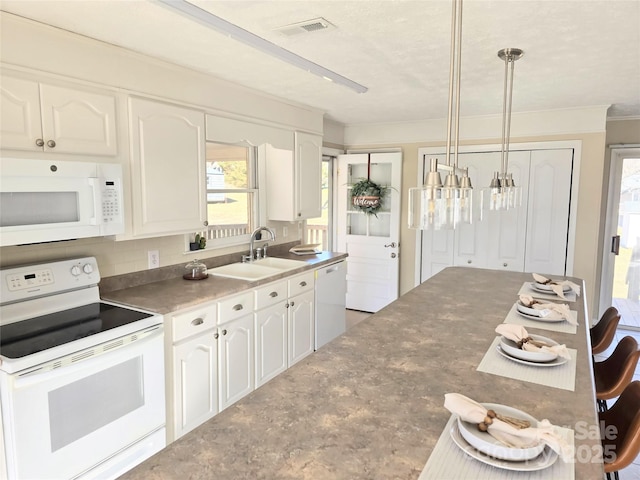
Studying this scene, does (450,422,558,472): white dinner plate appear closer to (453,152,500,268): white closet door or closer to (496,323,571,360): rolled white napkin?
(496,323,571,360): rolled white napkin

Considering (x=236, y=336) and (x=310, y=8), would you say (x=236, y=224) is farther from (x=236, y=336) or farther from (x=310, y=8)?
(x=310, y=8)

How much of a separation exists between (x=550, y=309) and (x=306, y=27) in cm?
194

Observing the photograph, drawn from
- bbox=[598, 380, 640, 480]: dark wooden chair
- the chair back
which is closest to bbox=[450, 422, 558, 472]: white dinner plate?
bbox=[598, 380, 640, 480]: dark wooden chair

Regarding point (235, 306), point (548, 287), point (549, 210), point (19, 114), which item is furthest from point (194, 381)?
point (549, 210)

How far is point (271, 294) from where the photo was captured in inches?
124

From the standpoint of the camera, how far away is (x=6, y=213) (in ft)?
6.05

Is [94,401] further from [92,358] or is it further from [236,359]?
[236,359]

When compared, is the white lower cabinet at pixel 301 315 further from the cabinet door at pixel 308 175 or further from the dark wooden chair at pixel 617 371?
the dark wooden chair at pixel 617 371

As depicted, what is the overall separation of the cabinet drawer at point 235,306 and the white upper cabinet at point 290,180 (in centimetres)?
123

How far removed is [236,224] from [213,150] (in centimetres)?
69

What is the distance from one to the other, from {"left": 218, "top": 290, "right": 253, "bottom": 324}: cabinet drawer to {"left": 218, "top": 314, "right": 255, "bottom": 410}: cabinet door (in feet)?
0.13

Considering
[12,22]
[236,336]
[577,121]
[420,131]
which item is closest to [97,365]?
[236,336]

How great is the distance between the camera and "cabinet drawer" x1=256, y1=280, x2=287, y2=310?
3023 millimetres

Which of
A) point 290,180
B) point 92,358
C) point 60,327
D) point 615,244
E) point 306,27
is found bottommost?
point 92,358
